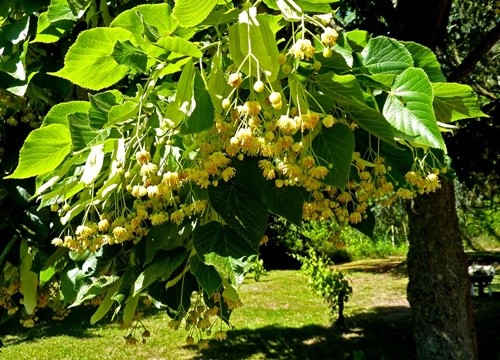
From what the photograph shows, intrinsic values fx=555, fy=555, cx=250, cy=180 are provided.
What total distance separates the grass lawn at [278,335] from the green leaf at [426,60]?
13.9ft

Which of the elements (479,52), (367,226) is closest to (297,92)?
(367,226)

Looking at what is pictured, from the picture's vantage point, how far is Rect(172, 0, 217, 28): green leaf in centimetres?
70

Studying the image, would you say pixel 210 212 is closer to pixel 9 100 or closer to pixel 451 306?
pixel 9 100

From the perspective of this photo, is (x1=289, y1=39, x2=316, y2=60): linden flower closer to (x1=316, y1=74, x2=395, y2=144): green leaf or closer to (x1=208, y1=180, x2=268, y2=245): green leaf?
(x1=316, y1=74, x2=395, y2=144): green leaf

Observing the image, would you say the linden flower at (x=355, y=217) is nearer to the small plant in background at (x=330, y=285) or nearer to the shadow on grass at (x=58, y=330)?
the small plant in background at (x=330, y=285)

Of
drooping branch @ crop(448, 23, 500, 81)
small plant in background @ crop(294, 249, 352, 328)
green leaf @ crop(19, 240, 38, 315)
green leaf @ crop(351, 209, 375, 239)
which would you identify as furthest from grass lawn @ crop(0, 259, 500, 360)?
green leaf @ crop(351, 209, 375, 239)

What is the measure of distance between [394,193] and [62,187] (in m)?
0.68

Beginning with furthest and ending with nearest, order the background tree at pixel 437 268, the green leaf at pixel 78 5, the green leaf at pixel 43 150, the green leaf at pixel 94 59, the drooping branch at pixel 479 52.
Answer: the background tree at pixel 437 268
the drooping branch at pixel 479 52
the green leaf at pixel 78 5
the green leaf at pixel 43 150
the green leaf at pixel 94 59

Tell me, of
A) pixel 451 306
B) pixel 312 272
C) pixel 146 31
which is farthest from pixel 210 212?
pixel 312 272

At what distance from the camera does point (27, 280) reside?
1.65 m

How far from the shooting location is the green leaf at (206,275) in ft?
3.02

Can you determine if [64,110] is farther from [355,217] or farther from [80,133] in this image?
[355,217]

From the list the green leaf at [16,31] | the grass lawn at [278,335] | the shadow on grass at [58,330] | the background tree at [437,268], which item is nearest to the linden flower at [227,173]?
the green leaf at [16,31]

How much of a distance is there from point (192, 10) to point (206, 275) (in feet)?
1.45
